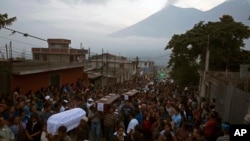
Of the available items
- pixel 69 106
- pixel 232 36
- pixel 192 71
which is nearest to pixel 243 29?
pixel 232 36

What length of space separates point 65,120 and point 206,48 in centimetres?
2464

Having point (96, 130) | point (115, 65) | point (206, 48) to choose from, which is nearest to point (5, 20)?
point (96, 130)

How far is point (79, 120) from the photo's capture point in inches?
427

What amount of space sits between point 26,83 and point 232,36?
21.0 m

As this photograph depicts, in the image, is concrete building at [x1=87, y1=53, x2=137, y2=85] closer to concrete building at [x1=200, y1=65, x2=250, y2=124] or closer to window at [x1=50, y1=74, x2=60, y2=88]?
window at [x1=50, y1=74, x2=60, y2=88]

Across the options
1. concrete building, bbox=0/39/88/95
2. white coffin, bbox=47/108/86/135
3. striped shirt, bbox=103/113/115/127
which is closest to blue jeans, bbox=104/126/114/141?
striped shirt, bbox=103/113/115/127

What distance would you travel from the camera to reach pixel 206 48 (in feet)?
106

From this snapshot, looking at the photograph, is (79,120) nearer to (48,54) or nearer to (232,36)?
(232,36)

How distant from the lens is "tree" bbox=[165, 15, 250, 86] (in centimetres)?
3169

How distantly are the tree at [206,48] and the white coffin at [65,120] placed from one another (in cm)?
2085

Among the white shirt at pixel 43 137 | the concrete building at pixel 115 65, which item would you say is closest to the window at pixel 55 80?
the white shirt at pixel 43 137

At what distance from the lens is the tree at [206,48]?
1248 inches

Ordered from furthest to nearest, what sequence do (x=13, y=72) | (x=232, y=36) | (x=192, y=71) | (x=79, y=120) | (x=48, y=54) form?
(x=48, y=54) → (x=192, y=71) → (x=232, y=36) → (x=13, y=72) → (x=79, y=120)

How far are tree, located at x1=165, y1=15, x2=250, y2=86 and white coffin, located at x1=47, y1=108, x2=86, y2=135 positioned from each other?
20.9 m
